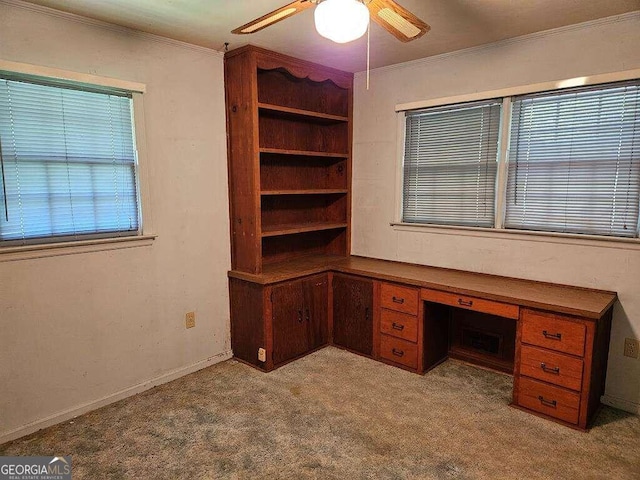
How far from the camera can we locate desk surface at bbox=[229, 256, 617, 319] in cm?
242

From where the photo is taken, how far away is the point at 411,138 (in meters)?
3.46

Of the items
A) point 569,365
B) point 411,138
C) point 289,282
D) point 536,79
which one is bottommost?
point 569,365

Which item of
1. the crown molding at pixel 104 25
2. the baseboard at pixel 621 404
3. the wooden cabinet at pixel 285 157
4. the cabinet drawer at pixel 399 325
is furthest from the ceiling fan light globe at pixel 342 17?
the baseboard at pixel 621 404

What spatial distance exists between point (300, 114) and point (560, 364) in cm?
248

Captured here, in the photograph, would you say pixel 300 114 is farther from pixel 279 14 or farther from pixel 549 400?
pixel 549 400

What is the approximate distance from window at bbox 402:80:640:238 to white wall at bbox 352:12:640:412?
118mm

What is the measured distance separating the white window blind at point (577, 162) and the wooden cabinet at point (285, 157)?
1484 mm

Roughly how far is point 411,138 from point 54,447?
3.18 metres

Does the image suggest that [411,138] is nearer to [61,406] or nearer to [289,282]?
[289,282]

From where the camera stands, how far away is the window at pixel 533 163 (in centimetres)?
251

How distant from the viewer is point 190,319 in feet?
10.2

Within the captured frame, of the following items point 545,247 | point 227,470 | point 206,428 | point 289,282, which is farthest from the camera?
point 289,282

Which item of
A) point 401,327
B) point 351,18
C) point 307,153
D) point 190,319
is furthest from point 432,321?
point 351,18

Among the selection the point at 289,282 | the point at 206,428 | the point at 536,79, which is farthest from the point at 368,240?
the point at 206,428
